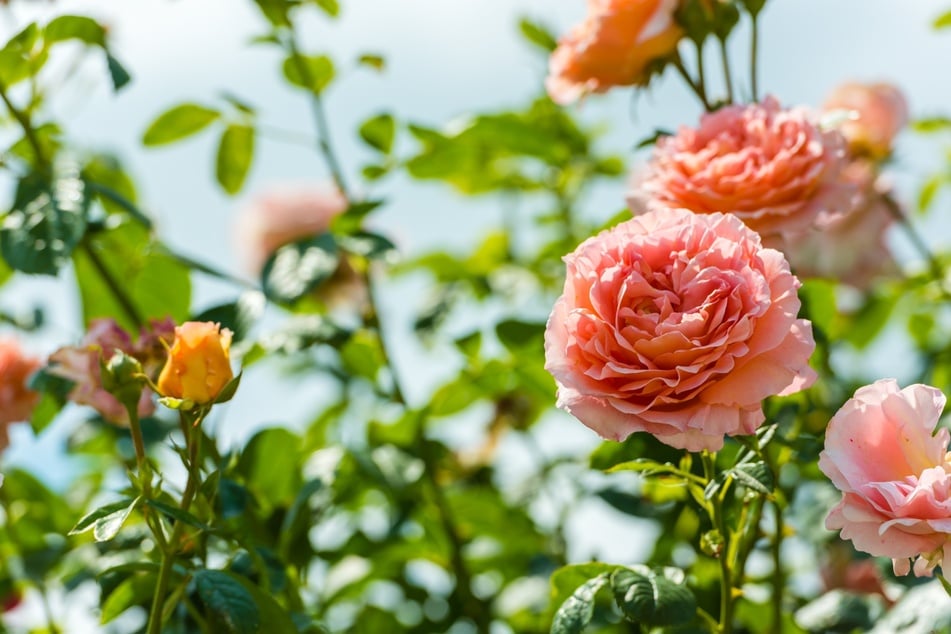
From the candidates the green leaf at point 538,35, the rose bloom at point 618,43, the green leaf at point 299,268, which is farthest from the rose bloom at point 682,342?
the green leaf at point 538,35

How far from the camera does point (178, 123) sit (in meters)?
1.44

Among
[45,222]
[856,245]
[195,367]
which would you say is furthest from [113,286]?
[856,245]

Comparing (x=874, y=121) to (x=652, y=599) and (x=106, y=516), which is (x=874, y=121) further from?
(x=106, y=516)

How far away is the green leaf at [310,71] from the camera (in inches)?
56.6

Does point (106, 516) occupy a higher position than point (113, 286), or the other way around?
point (106, 516)

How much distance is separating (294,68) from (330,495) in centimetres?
55

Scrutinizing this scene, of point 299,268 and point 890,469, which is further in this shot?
point 299,268

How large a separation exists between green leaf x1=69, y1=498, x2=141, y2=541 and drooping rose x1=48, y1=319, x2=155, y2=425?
0.15 m

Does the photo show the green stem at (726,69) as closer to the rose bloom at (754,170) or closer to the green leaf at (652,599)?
the rose bloom at (754,170)

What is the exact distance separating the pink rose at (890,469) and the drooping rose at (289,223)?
1508mm

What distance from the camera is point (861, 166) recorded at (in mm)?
1720

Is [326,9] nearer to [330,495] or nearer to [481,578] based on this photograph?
[330,495]

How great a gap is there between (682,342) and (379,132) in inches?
32.9

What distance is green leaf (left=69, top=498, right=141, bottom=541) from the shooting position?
0.77m
